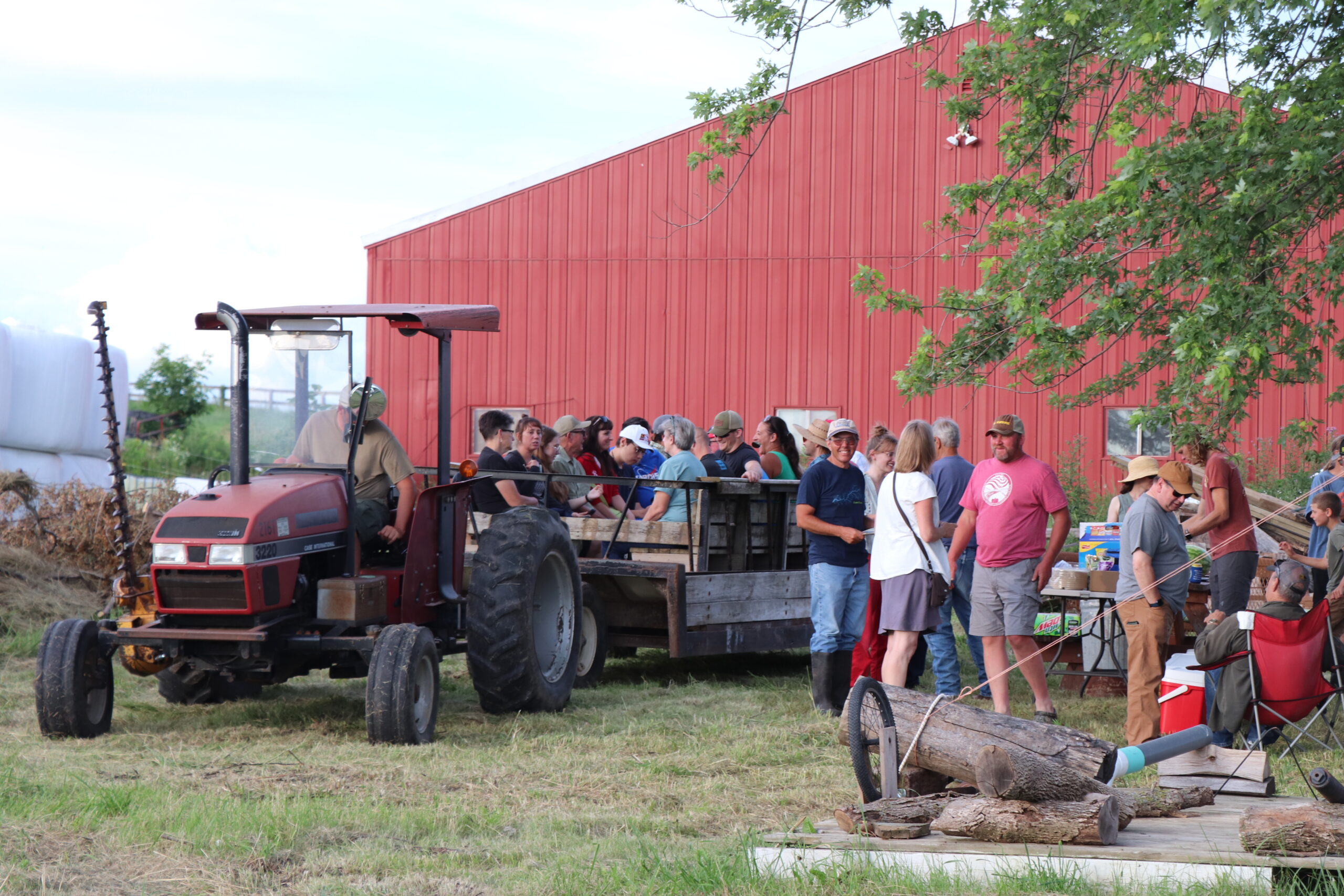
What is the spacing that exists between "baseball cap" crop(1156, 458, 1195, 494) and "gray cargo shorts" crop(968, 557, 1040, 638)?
781 mm

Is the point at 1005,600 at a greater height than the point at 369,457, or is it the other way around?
the point at 369,457

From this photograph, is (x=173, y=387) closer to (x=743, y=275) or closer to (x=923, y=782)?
(x=743, y=275)

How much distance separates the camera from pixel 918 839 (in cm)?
450

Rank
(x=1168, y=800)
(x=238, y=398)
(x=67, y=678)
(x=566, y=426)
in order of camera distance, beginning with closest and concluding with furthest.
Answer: (x=1168, y=800), (x=67, y=678), (x=238, y=398), (x=566, y=426)

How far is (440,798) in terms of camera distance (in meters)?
5.32

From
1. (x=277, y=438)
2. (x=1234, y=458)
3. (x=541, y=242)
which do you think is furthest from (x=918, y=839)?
(x=541, y=242)

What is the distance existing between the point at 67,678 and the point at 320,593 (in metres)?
1.24

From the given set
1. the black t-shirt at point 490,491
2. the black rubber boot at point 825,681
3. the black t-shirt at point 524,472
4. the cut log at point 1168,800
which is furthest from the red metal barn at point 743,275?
the cut log at point 1168,800

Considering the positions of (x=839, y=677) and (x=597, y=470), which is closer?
(x=839, y=677)

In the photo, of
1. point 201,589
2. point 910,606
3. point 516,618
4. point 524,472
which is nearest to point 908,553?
point 910,606

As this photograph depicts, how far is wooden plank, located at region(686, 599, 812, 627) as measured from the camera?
27.9ft

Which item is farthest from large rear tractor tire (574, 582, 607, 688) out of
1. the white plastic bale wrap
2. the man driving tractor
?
the white plastic bale wrap

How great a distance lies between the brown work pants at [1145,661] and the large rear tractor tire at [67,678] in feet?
17.0

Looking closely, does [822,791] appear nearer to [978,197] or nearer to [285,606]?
[285,606]
